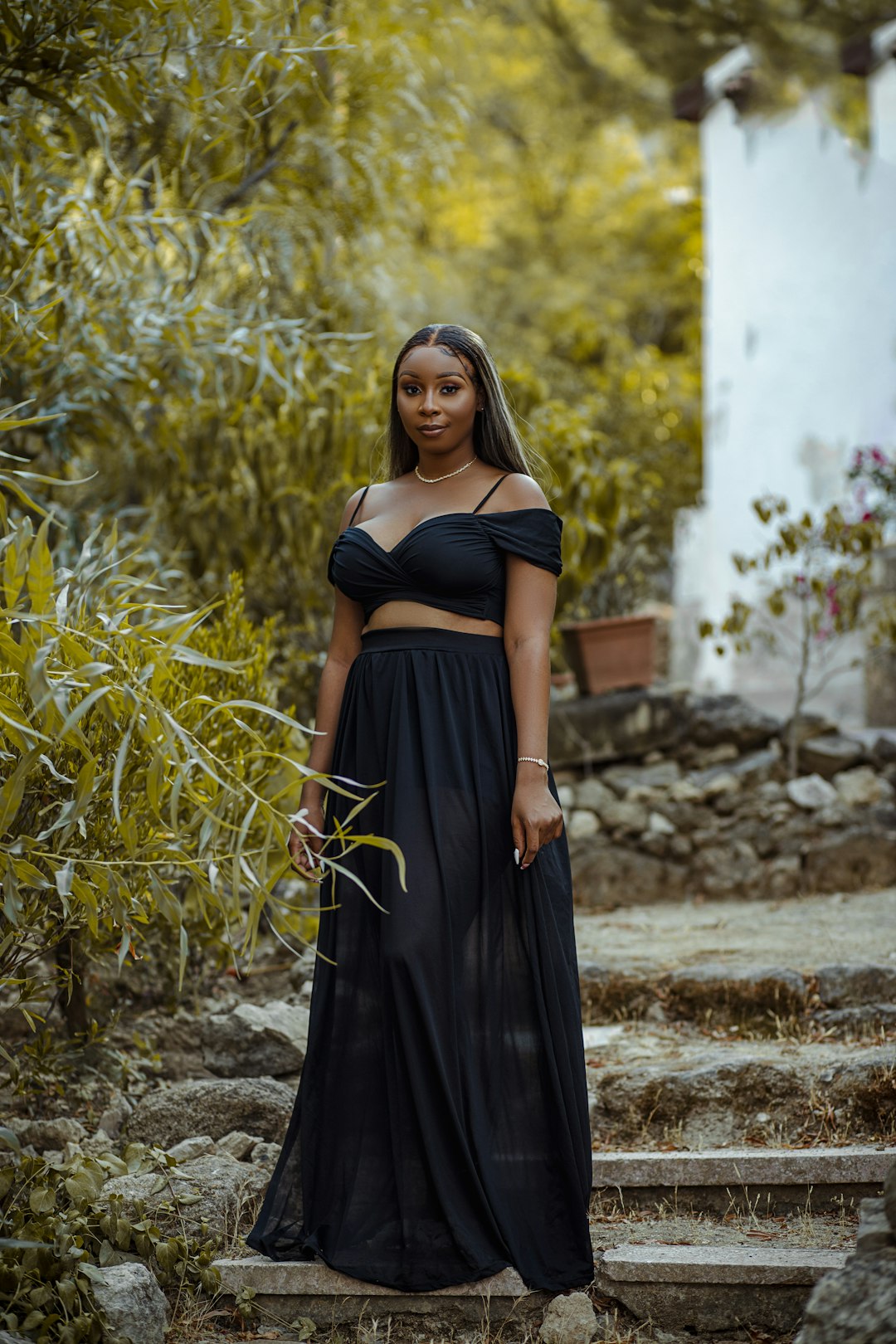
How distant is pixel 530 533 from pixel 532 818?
616 millimetres

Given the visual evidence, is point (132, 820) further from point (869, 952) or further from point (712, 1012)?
point (869, 952)

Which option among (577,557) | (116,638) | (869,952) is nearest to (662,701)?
(577,557)

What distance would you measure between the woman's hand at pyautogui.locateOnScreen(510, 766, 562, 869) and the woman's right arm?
450 millimetres

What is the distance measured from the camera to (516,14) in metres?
17.2

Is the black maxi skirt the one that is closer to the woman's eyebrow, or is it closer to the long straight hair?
the long straight hair

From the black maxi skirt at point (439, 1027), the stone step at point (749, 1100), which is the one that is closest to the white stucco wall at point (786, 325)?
the stone step at point (749, 1100)

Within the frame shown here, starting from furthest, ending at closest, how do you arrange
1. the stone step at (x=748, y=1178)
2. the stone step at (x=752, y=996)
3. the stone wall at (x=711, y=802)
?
1. the stone wall at (x=711, y=802)
2. the stone step at (x=752, y=996)
3. the stone step at (x=748, y=1178)

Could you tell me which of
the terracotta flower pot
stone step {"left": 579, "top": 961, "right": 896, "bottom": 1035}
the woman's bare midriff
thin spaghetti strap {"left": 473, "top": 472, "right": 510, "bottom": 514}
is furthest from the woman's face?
the terracotta flower pot

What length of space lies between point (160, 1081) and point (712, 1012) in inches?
68.7

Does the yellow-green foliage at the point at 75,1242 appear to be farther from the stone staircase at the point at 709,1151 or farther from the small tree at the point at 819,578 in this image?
the small tree at the point at 819,578

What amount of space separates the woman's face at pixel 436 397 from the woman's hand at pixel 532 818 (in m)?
0.76

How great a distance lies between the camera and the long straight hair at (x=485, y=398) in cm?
287

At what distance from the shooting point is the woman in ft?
8.55

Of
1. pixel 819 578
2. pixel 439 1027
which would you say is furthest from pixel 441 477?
pixel 819 578
